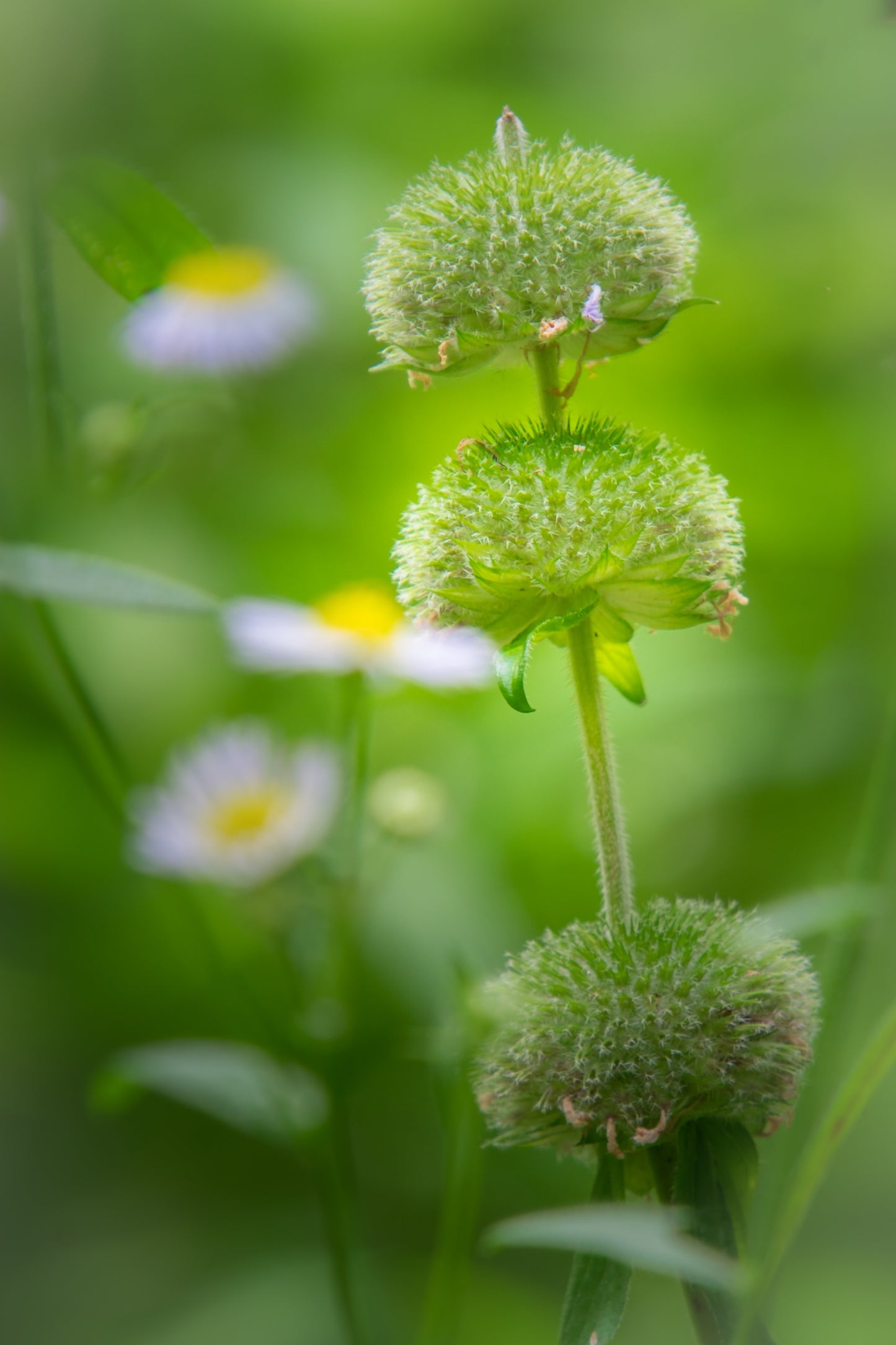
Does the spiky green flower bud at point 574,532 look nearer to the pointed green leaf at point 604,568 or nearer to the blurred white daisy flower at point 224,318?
the pointed green leaf at point 604,568

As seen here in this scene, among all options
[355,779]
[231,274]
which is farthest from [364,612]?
[231,274]

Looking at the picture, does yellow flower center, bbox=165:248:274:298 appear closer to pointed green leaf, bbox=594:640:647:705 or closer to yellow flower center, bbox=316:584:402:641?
yellow flower center, bbox=316:584:402:641

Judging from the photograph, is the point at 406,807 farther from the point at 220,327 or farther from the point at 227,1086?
the point at 220,327

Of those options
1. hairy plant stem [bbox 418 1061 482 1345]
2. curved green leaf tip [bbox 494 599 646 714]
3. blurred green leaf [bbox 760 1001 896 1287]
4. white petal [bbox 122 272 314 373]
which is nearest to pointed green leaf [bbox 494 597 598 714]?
curved green leaf tip [bbox 494 599 646 714]

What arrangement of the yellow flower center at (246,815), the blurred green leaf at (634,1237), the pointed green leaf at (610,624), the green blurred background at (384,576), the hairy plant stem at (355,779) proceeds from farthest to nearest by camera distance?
the green blurred background at (384,576) → the yellow flower center at (246,815) → the hairy plant stem at (355,779) → the pointed green leaf at (610,624) → the blurred green leaf at (634,1237)

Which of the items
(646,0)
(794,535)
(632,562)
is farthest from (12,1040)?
(646,0)

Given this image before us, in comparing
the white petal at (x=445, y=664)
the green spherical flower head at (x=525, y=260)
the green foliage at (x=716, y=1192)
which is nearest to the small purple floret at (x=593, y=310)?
the green spherical flower head at (x=525, y=260)
